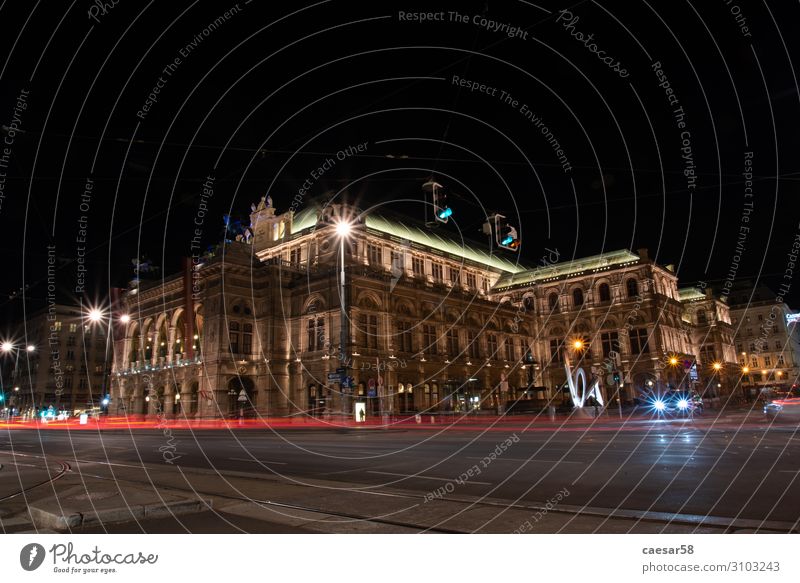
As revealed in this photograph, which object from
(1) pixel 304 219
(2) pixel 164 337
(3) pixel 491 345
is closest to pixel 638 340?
(3) pixel 491 345

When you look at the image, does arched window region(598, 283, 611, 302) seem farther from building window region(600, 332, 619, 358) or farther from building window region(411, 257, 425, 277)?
building window region(411, 257, 425, 277)

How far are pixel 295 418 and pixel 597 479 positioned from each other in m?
37.3

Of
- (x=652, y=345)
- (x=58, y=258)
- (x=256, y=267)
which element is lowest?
(x=652, y=345)

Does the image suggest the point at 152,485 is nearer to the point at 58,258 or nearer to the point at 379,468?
the point at 379,468

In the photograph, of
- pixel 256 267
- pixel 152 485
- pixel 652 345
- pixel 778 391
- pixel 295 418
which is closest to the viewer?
pixel 152 485

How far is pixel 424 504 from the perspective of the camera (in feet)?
27.0

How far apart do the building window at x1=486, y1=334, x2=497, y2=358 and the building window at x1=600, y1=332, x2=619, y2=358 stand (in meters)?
14.4

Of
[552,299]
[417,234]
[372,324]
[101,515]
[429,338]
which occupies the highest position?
[417,234]

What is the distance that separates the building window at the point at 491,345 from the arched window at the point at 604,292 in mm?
15699

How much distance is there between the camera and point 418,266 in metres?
63.9

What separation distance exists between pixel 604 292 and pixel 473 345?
67.6ft

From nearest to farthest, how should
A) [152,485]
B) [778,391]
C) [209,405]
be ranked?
[152,485], [209,405], [778,391]

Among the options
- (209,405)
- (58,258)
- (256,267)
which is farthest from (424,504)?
(256,267)

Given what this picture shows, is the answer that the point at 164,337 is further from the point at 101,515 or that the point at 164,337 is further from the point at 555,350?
the point at 101,515
